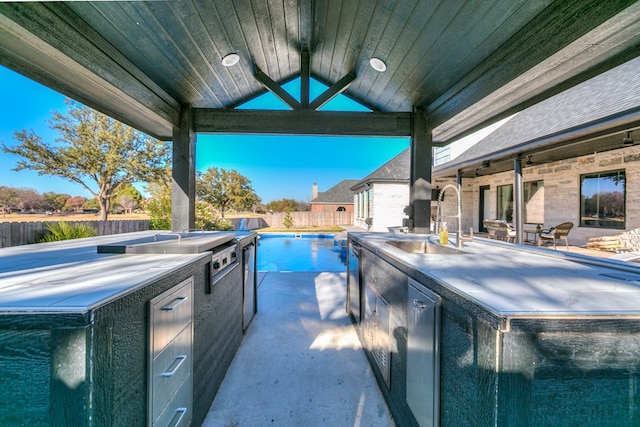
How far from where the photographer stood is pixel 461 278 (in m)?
1.23

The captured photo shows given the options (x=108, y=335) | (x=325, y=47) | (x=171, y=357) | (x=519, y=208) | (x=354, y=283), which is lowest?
(x=354, y=283)

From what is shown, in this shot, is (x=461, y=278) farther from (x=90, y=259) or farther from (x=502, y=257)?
(x=90, y=259)

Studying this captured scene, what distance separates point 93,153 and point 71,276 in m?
14.6

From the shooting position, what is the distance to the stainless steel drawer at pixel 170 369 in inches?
46.9

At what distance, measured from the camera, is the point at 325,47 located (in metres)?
3.15

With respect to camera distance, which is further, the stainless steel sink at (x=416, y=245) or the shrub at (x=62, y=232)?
the shrub at (x=62, y=232)

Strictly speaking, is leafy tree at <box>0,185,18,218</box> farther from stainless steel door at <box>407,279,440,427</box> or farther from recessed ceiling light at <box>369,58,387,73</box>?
stainless steel door at <box>407,279,440,427</box>

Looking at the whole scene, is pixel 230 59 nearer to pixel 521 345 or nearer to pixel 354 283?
pixel 354 283

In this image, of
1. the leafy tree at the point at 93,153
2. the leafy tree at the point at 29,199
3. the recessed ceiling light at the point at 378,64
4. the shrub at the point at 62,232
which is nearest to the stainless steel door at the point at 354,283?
the recessed ceiling light at the point at 378,64

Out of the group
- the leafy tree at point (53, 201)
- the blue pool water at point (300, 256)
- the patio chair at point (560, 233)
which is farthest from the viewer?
the leafy tree at point (53, 201)

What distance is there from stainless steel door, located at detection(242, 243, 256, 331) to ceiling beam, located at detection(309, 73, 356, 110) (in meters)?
2.07

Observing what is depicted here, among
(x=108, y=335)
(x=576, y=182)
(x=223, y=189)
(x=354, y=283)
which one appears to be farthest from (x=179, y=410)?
(x=223, y=189)

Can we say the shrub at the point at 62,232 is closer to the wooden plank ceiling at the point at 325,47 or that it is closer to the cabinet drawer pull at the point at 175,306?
the wooden plank ceiling at the point at 325,47

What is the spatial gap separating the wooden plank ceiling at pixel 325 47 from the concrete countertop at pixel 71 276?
1473mm
